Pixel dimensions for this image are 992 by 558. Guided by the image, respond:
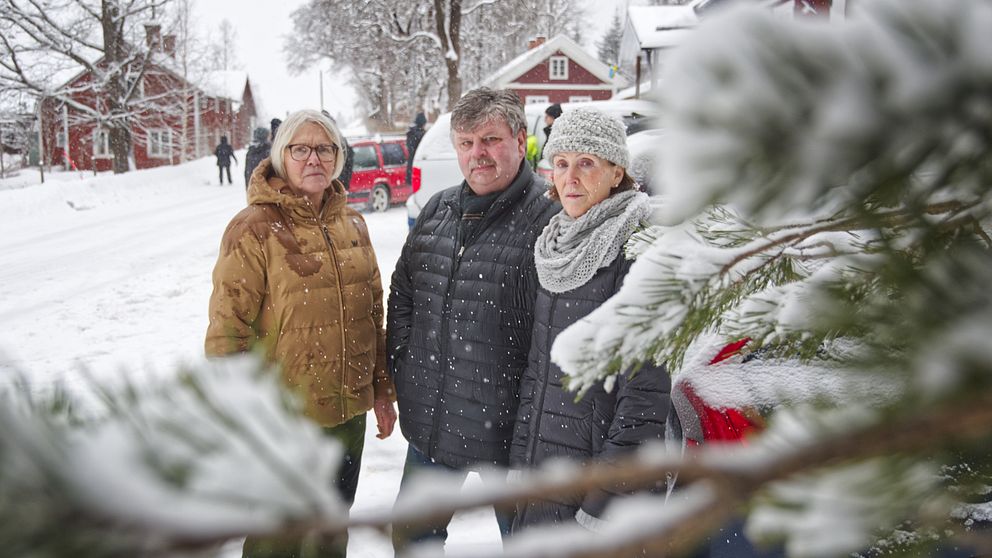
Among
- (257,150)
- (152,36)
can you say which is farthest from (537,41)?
(257,150)

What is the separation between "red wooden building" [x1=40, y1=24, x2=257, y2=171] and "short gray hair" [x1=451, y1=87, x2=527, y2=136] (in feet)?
85.9

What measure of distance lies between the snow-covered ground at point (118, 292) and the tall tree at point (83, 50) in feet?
26.5

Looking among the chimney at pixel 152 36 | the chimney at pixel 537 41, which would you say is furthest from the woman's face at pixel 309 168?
the chimney at pixel 537 41

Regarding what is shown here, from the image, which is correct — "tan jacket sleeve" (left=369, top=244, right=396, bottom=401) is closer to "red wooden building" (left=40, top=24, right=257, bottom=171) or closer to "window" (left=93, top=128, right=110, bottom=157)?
"red wooden building" (left=40, top=24, right=257, bottom=171)

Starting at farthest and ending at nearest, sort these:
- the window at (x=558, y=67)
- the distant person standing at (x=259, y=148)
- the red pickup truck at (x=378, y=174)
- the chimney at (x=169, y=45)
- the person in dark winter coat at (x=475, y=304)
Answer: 1. the window at (x=558, y=67)
2. the chimney at (x=169, y=45)
3. the red pickup truck at (x=378, y=174)
4. the distant person standing at (x=259, y=148)
5. the person in dark winter coat at (x=475, y=304)

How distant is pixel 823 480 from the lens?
1.35 feet

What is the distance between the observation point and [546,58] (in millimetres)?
37188

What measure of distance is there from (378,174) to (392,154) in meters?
0.86

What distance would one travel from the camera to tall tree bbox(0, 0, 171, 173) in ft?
72.7

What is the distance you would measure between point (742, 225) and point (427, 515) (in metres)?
0.80

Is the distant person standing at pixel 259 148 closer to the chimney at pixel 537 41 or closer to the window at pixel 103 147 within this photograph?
the chimney at pixel 537 41

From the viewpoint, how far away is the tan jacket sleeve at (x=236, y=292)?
2.40 m

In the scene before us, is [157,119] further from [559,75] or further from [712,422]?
[712,422]

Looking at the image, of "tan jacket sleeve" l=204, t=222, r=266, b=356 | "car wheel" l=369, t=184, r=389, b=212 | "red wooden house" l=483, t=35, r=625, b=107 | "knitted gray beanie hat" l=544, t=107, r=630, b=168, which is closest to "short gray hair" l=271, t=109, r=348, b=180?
"tan jacket sleeve" l=204, t=222, r=266, b=356
